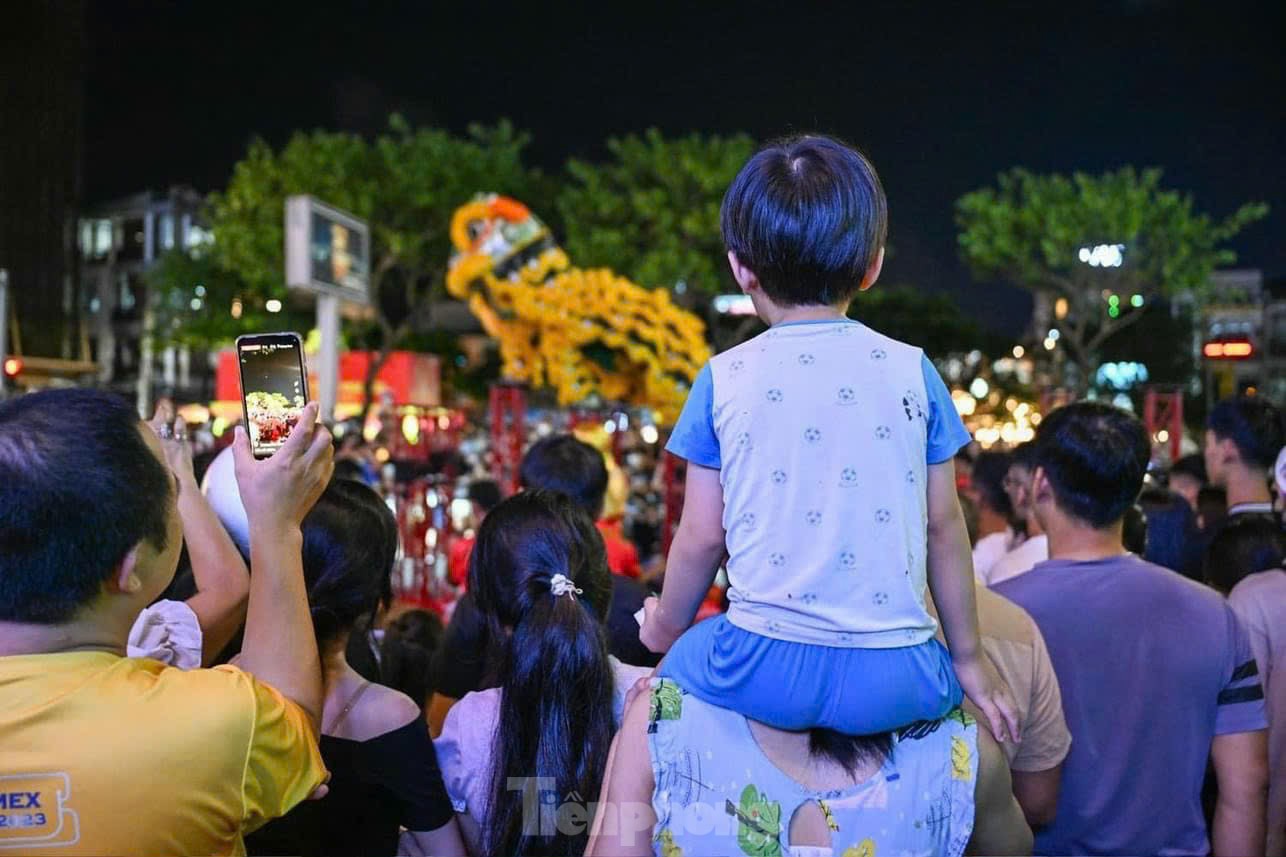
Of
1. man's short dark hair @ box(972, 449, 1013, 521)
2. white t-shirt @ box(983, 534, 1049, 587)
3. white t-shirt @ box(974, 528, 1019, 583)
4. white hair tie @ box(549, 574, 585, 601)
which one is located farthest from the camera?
man's short dark hair @ box(972, 449, 1013, 521)

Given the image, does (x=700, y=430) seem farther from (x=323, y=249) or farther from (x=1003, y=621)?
(x=323, y=249)

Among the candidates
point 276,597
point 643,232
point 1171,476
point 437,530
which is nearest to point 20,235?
point 643,232

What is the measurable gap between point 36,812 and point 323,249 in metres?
13.9

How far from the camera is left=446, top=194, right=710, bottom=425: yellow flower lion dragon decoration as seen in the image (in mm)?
16172

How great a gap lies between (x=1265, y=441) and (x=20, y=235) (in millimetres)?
30492

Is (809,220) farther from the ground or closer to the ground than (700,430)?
farther from the ground

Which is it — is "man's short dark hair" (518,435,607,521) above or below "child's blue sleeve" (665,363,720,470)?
below

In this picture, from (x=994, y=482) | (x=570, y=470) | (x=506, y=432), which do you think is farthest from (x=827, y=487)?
(x=506, y=432)

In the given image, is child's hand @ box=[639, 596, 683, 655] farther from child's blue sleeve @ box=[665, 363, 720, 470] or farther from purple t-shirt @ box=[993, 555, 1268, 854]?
purple t-shirt @ box=[993, 555, 1268, 854]

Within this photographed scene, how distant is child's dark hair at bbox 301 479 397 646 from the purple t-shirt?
5.13ft

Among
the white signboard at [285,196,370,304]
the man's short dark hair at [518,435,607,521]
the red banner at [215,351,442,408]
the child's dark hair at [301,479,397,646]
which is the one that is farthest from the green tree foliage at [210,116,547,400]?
the child's dark hair at [301,479,397,646]

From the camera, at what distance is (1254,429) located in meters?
3.95

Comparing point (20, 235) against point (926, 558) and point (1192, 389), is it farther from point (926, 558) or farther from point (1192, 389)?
point (1192, 389)

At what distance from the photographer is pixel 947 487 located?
5.64ft
